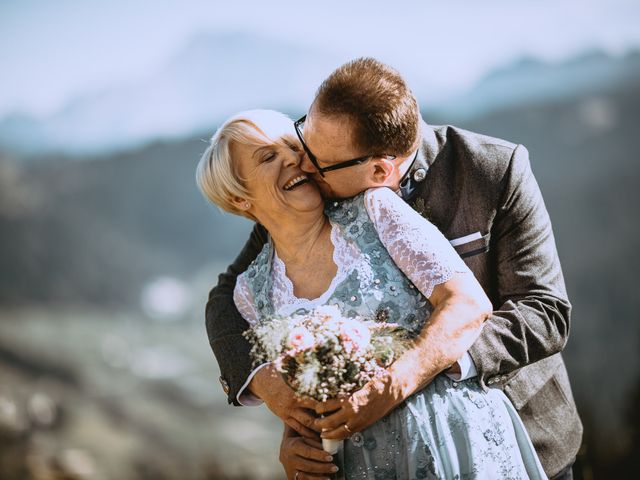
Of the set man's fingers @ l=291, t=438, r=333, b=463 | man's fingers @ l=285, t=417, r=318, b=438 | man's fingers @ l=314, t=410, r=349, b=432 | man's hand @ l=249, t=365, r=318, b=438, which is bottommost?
man's fingers @ l=291, t=438, r=333, b=463

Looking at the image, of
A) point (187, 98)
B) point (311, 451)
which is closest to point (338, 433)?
point (311, 451)

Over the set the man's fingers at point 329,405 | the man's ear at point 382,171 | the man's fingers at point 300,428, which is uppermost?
the man's ear at point 382,171

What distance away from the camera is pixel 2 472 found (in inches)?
243

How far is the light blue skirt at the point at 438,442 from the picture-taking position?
6.57ft

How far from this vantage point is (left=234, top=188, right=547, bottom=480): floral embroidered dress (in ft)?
6.62

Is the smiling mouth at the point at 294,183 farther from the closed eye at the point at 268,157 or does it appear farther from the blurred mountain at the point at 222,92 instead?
the blurred mountain at the point at 222,92

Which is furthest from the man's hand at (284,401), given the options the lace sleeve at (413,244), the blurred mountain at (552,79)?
the blurred mountain at (552,79)

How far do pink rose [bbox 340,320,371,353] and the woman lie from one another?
0.52 ft

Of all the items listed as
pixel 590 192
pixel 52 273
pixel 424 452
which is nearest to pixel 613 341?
pixel 590 192

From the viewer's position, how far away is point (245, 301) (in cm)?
251

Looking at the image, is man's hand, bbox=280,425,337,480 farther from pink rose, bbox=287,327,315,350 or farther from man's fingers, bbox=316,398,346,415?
pink rose, bbox=287,327,315,350

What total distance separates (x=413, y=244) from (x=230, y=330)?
0.77m

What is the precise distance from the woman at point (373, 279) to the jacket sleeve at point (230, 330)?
2.8 inches

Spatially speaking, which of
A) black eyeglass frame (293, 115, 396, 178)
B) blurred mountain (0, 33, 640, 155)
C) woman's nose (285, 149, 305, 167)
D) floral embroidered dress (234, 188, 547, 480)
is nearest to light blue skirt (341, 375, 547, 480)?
floral embroidered dress (234, 188, 547, 480)
